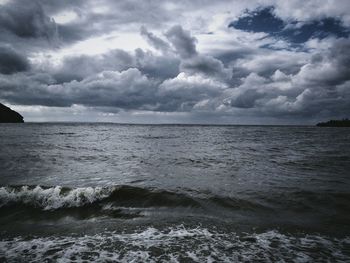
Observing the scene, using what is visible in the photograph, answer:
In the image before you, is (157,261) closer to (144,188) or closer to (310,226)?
(310,226)

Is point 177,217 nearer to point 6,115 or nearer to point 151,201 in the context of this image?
point 151,201

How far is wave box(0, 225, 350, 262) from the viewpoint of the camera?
5.75m

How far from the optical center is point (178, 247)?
6238 mm

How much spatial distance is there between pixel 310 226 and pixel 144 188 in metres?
7.00

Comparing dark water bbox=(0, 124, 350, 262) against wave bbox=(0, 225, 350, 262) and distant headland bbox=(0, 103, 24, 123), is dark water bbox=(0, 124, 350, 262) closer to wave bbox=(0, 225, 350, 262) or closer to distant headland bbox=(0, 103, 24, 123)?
wave bbox=(0, 225, 350, 262)

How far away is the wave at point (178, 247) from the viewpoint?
575 cm

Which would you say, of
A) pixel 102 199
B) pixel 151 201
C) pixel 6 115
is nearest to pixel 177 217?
pixel 151 201

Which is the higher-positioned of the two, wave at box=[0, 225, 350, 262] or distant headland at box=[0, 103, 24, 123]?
distant headland at box=[0, 103, 24, 123]

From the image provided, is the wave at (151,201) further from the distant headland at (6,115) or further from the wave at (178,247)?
the distant headland at (6,115)

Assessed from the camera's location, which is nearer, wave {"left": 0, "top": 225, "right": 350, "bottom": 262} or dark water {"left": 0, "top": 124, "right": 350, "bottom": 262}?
wave {"left": 0, "top": 225, "right": 350, "bottom": 262}

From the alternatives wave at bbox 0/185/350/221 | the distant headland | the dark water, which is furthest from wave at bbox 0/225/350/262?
the distant headland

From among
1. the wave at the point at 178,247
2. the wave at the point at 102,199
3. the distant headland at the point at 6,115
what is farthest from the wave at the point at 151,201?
the distant headland at the point at 6,115

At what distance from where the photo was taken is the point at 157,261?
A: 5.59 meters

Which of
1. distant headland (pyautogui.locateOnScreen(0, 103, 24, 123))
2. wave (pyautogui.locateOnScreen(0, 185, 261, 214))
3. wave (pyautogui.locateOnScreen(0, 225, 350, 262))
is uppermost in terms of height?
distant headland (pyautogui.locateOnScreen(0, 103, 24, 123))
